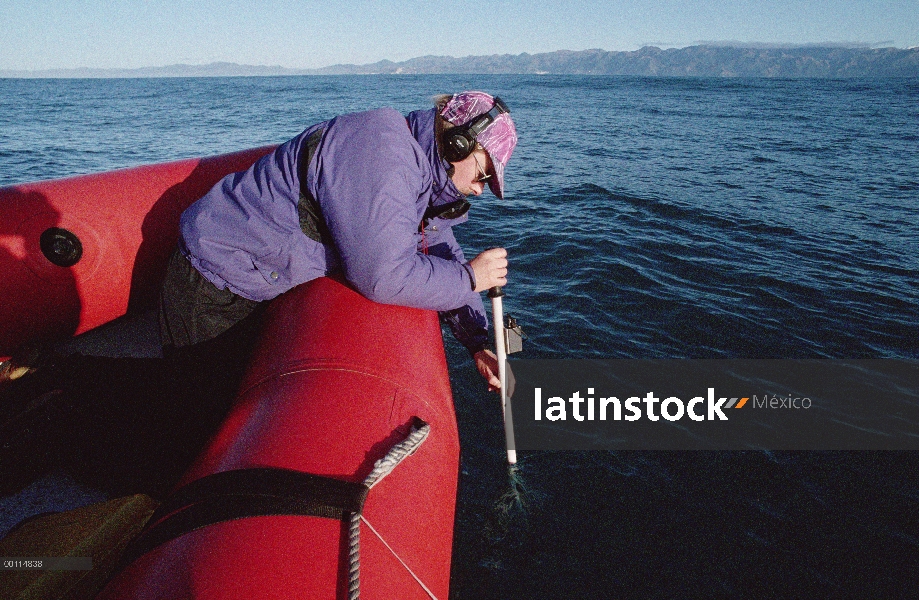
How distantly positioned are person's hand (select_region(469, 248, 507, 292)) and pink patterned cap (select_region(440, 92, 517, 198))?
41 cm

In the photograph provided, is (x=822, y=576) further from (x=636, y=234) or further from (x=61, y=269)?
(x=636, y=234)

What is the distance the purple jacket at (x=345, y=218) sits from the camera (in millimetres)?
1867

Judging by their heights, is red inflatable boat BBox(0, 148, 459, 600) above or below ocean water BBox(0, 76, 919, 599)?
above

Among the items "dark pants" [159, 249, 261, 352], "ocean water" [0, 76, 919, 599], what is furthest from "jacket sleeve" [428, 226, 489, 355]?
"ocean water" [0, 76, 919, 599]

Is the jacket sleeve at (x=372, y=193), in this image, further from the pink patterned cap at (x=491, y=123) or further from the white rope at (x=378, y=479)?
the white rope at (x=378, y=479)

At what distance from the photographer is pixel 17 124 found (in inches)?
904

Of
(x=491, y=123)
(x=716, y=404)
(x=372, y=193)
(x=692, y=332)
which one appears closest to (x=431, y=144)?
(x=491, y=123)

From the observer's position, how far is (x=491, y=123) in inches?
84.0

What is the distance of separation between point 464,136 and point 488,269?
653 millimetres

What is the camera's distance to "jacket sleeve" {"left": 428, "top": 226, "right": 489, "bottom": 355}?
2.84 m

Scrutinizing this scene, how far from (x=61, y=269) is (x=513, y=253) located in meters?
6.02

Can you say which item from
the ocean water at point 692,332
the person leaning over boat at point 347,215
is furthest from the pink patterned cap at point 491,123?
the ocean water at point 692,332

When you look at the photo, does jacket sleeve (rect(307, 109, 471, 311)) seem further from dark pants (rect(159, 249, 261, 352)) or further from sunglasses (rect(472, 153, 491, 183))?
dark pants (rect(159, 249, 261, 352))

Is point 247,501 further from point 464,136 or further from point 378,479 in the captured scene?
point 464,136
